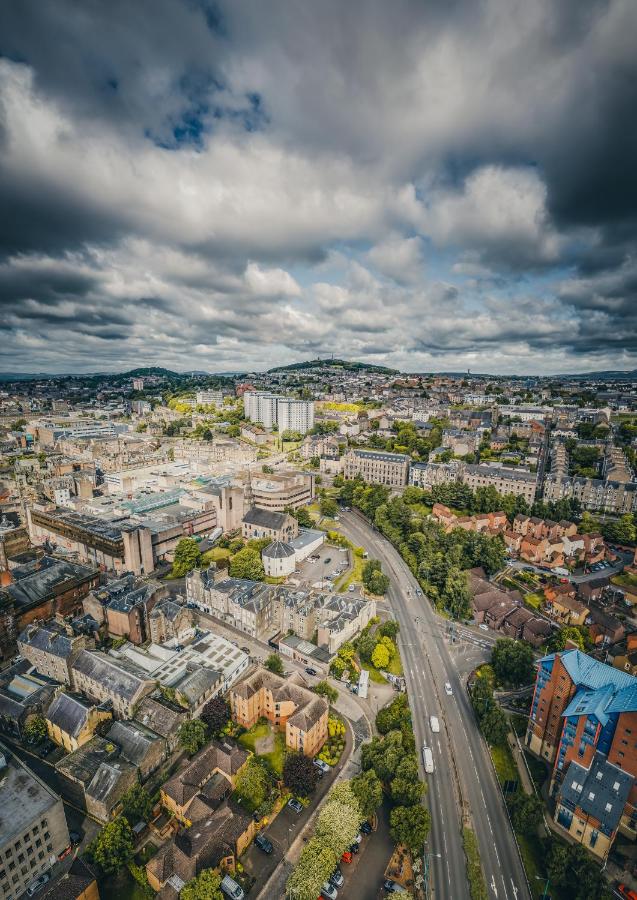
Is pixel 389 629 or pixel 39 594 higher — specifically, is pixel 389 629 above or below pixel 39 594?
below

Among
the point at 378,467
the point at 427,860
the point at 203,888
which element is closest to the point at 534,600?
the point at 427,860

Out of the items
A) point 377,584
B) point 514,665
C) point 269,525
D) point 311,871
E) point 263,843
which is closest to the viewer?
point 311,871

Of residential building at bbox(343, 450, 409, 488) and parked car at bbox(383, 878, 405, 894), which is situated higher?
residential building at bbox(343, 450, 409, 488)

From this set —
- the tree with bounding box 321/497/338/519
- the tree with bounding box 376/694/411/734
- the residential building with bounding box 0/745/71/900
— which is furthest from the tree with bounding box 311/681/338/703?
the tree with bounding box 321/497/338/519

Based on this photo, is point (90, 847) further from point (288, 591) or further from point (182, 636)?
point (288, 591)

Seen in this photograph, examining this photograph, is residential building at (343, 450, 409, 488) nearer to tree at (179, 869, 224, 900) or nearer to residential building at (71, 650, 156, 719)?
residential building at (71, 650, 156, 719)

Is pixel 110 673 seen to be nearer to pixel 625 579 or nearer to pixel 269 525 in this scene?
pixel 269 525

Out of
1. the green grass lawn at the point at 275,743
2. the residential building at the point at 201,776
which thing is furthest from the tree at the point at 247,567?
the residential building at the point at 201,776
